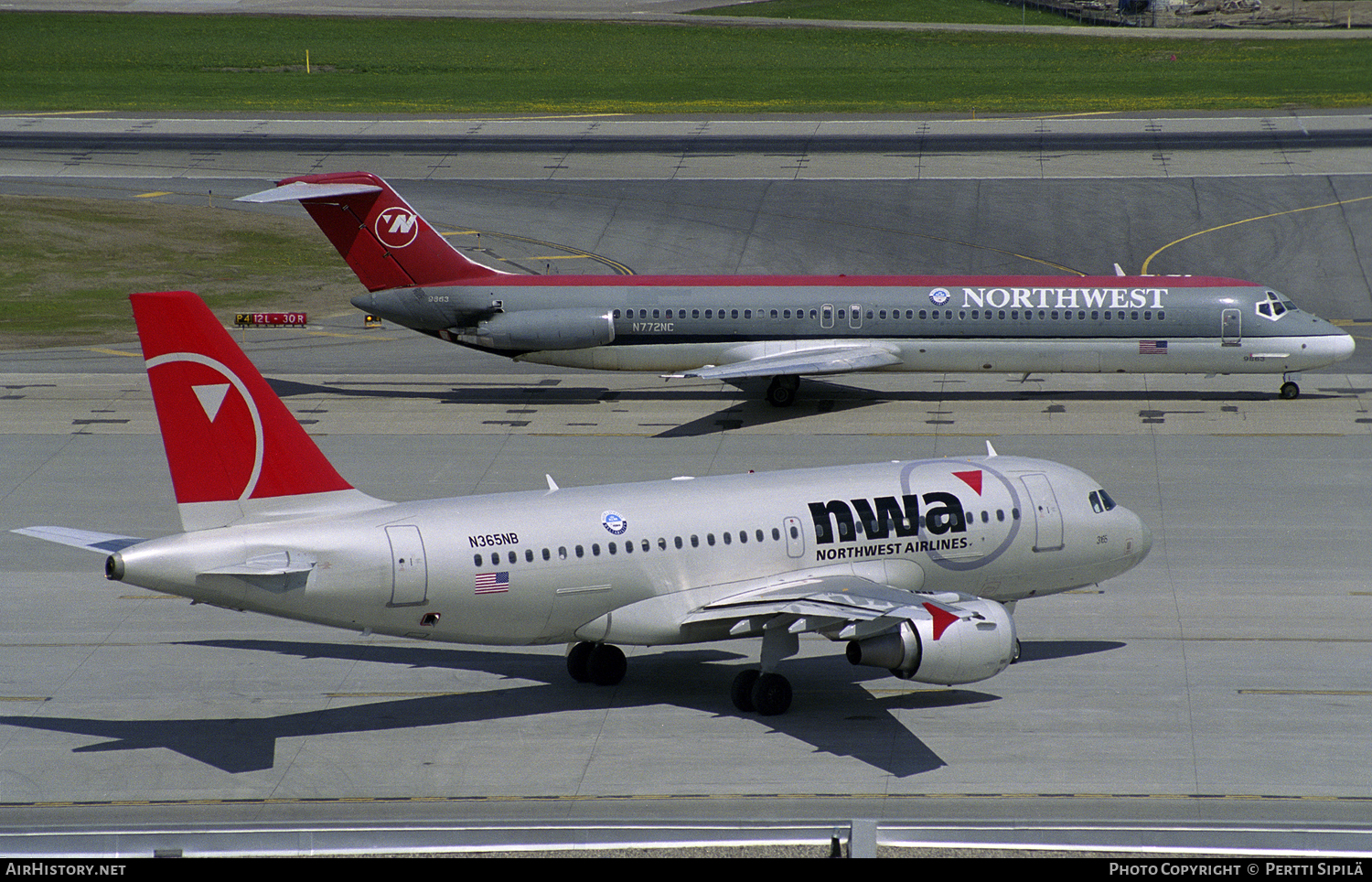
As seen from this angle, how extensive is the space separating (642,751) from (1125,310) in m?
31.9

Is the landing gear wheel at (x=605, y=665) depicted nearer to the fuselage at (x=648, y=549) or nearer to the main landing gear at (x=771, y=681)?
the fuselage at (x=648, y=549)

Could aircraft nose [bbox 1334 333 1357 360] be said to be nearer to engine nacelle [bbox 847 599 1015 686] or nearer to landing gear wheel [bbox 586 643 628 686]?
engine nacelle [bbox 847 599 1015 686]

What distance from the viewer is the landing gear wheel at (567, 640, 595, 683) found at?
29734 millimetres

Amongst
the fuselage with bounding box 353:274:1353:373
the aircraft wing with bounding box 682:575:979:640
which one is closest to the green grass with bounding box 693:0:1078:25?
the fuselage with bounding box 353:274:1353:373

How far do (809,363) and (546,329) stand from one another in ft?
28.8

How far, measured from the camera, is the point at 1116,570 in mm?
31625

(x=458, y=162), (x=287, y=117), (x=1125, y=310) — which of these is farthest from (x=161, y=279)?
(x=1125, y=310)

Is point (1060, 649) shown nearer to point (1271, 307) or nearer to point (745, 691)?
point (745, 691)

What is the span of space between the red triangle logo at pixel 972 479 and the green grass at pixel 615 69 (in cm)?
8090

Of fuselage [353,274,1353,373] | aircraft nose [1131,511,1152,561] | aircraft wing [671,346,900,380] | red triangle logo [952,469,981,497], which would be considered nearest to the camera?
red triangle logo [952,469,981,497]

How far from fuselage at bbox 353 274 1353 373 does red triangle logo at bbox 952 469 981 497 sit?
2291cm

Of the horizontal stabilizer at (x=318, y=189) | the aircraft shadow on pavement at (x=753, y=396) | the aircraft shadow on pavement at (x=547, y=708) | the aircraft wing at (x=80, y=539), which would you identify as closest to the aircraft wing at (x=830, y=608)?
the aircraft shadow on pavement at (x=547, y=708)

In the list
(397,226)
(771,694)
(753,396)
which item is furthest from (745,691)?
(397,226)

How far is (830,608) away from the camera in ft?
87.7
